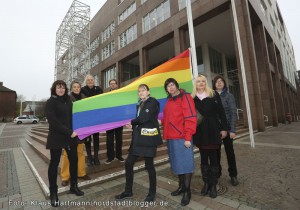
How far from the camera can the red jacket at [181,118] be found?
10.4 feet

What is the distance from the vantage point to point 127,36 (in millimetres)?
25125

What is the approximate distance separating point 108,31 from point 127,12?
17.3 feet

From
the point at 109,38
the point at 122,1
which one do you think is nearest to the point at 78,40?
the point at 109,38

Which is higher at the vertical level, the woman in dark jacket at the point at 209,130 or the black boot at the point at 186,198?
the woman in dark jacket at the point at 209,130

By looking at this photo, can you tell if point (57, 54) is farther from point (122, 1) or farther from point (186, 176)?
point (186, 176)

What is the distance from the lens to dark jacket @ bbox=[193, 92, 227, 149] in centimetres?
332

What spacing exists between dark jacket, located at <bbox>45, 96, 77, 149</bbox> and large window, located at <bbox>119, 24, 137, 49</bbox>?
21.6 meters

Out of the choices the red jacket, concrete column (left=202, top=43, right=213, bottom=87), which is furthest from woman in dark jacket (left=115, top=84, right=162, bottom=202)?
concrete column (left=202, top=43, right=213, bottom=87)

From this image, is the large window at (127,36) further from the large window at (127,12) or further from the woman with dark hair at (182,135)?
the woman with dark hair at (182,135)

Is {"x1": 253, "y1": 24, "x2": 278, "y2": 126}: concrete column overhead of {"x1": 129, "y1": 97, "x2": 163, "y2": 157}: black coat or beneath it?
overhead

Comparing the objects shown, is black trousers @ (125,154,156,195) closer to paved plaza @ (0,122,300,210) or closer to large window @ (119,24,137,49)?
paved plaza @ (0,122,300,210)

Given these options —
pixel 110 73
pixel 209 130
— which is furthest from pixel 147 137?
pixel 110 73

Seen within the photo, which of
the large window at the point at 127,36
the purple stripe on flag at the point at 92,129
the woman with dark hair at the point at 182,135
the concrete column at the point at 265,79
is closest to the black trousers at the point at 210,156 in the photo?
the woman with dark hair at the point at 182,135

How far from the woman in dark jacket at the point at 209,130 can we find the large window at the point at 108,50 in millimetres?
26042
